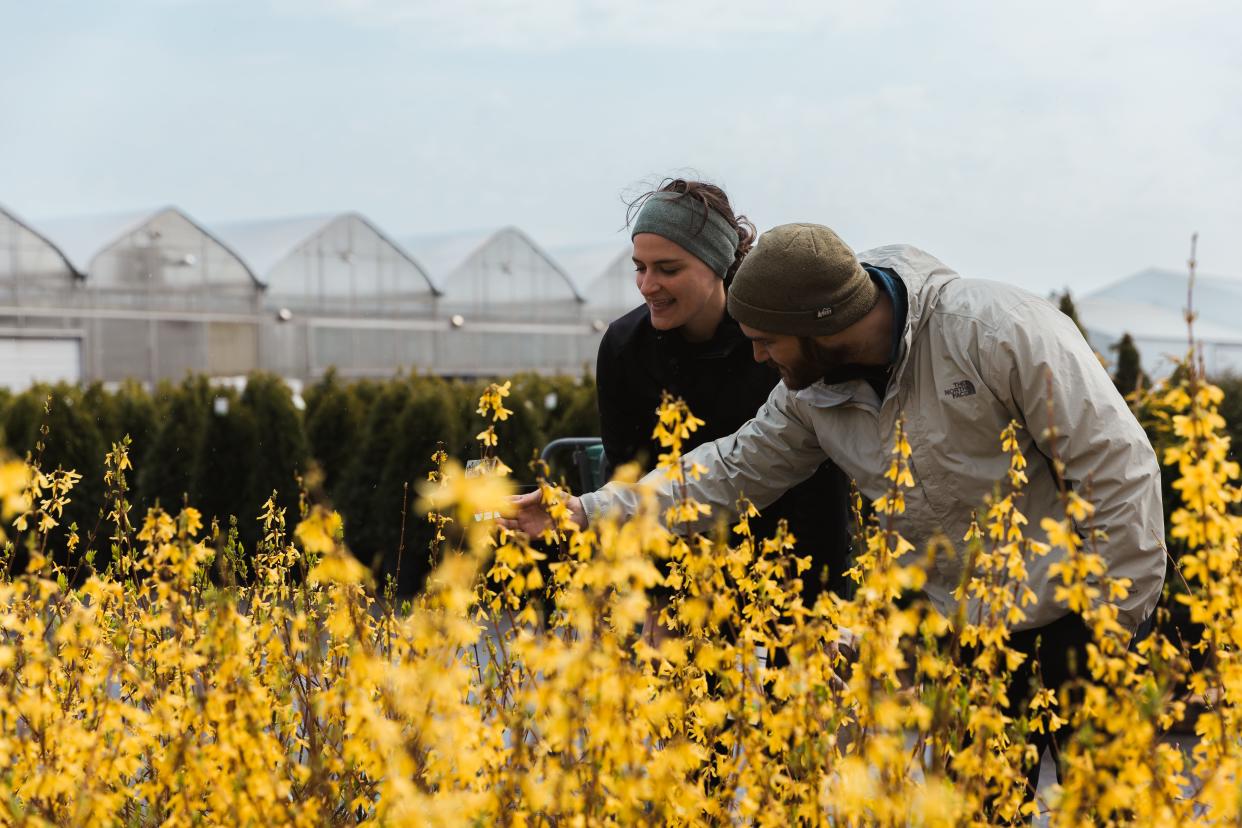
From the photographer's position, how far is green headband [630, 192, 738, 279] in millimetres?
2596

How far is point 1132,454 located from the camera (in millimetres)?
1965

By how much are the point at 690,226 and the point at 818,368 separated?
22.1 inches

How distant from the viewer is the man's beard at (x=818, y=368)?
2.16 meters

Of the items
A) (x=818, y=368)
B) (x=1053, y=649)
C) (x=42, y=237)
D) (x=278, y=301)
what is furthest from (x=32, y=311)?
(x=1053, y=649)

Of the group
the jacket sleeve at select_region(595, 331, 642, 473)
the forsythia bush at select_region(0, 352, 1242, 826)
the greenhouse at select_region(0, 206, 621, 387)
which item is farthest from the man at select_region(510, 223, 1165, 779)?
the greenhouse at select_region(0, 206, 621, 387)

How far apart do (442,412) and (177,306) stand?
40.8 feet

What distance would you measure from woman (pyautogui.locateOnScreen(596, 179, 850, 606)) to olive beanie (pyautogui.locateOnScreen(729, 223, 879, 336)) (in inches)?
18.6

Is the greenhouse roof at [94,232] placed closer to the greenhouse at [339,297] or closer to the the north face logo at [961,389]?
the greenhouse at [339,297]

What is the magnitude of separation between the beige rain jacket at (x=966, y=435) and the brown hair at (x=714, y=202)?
43cm

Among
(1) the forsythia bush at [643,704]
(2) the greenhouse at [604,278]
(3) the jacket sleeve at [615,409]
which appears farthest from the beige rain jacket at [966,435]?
(2) the greenhouse at [604,278]

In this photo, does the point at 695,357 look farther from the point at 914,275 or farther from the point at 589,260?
the point at 589,260

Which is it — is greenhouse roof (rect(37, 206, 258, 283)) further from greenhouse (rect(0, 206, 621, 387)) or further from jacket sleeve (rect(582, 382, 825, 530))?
jacket sleeve (rect(582, 382, 825, 530))

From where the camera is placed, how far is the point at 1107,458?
6.44 feet

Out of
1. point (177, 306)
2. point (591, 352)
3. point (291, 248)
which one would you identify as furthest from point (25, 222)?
point (591, 352)
